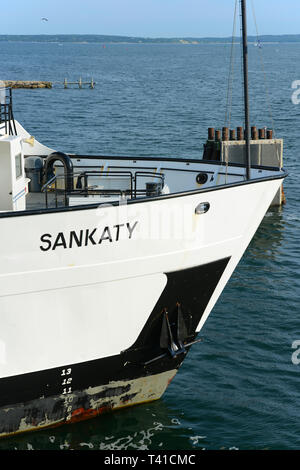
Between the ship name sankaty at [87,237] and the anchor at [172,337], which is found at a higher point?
the ship name sankaty at [87,237]

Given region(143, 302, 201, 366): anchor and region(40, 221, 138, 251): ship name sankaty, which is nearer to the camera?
region(40, 221, 138, 251): ship name sankaty

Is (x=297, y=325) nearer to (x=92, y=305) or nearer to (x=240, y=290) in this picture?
(x=240, y=290)

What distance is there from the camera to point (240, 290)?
21266mm

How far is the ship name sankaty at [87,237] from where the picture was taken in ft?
37.2

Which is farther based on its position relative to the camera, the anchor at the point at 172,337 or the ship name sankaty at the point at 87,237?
the anchor at the point at 172,337

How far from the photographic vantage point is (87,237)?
1155 centimetres

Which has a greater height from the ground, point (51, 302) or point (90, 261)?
point (90, 261)

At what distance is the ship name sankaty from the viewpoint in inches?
447

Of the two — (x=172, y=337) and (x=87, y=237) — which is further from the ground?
(x=87, y=237)

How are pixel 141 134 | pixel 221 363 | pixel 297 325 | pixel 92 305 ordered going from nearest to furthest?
pixel 92 305, pixel 221 363, pixel 297 325, pixel 141 134

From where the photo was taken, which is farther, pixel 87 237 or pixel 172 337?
pixel 172 337

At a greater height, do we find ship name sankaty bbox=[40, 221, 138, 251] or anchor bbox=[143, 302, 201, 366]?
ship name sankaty bbox=[40, 221, 138, 251]

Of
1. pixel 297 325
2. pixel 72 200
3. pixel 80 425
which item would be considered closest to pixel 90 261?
pixel 72 200

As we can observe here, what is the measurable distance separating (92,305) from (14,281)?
1568 mm
